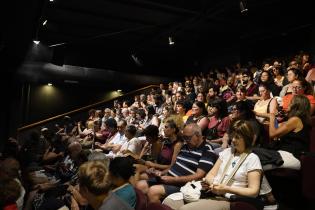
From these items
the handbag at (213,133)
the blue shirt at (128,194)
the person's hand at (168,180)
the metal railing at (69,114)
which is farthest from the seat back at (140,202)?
the metal railing at (69,114)

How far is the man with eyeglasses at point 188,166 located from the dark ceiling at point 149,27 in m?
3.02

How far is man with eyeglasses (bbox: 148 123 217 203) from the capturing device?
239 cm

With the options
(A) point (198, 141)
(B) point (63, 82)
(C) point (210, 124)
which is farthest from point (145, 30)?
(A) point (198, 141)

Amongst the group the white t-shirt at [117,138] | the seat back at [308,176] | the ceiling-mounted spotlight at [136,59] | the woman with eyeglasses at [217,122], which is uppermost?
the ceiling-mounted spotlight at [136,59]

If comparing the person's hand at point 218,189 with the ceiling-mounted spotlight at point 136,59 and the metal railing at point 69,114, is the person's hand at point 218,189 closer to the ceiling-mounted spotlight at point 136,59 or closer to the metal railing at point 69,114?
the metal railing at point 69,114

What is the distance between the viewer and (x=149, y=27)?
7.57 meters

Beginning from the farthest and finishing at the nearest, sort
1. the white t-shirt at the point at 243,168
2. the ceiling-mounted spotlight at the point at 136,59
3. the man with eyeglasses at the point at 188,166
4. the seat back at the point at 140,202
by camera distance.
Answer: the ceiling-mounted spotlight at the point at 136,59 → the man with eyeglasses at the point at 188,166 → the white t-shirt at the point at 243,168 → the seat back at the point at 140,202

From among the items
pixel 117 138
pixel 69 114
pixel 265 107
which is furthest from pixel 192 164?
pixel 69 114

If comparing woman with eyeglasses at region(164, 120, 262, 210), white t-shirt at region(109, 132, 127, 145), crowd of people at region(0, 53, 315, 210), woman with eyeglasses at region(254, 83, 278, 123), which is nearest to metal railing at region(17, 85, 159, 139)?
white t-shirt at region(109, 132, 127, 145)

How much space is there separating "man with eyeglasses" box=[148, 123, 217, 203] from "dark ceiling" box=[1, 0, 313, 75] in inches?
119

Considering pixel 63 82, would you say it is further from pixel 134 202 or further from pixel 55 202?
pixel 134 202

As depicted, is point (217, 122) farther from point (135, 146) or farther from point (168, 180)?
point (168, 180)

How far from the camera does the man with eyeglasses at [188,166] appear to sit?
239cm

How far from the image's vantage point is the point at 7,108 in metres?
8.92
